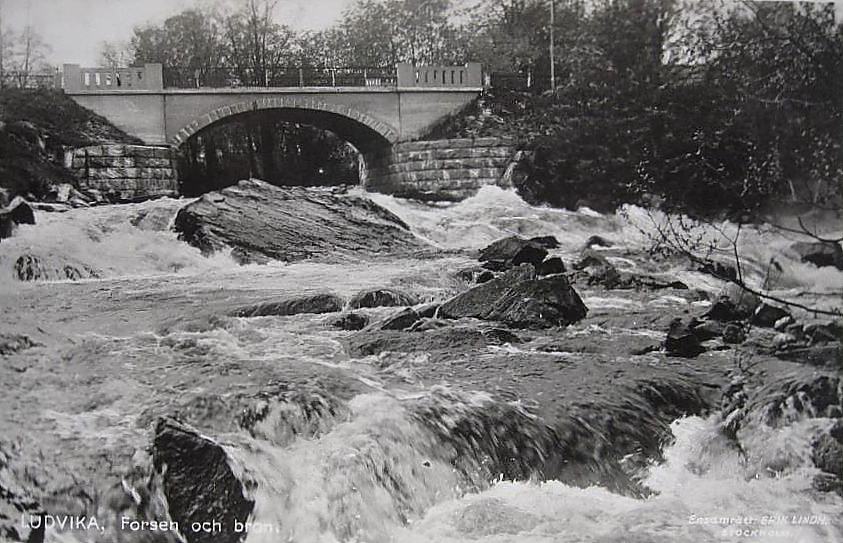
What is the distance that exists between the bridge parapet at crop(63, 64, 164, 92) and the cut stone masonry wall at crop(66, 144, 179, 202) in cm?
17

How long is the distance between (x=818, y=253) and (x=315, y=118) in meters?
1.31

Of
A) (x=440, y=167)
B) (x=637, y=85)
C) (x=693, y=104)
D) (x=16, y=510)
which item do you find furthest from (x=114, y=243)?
(x=693, y=104)

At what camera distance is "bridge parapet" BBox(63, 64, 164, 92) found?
1783 millimetres

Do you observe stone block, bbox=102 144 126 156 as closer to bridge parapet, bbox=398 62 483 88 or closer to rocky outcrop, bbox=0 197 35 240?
rocky outcrop, bbox=0 197 35 240

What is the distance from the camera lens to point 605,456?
5.46ft

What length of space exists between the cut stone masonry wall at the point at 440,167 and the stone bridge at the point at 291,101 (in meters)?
0.07

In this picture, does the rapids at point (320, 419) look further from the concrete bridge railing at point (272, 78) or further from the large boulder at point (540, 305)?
the concrete bridge railing at point (272, 78)

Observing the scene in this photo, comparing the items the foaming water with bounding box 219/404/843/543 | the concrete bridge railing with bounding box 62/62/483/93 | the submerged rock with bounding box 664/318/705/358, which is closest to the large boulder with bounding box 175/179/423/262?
the concrete bridge railing with bounding box 62/62/483/93

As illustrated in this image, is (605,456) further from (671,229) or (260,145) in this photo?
(260,145)

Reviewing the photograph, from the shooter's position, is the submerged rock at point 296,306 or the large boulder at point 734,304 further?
the large boulder at point 734,304

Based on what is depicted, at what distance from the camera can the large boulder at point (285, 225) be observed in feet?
6.43

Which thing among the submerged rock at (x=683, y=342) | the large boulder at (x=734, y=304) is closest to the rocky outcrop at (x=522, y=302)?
the submerged rock at (x=683, y=342)

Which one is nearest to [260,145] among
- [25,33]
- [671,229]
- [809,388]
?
[25,33]

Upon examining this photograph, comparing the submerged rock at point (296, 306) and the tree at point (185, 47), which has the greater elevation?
the tree at point (185, 47)
